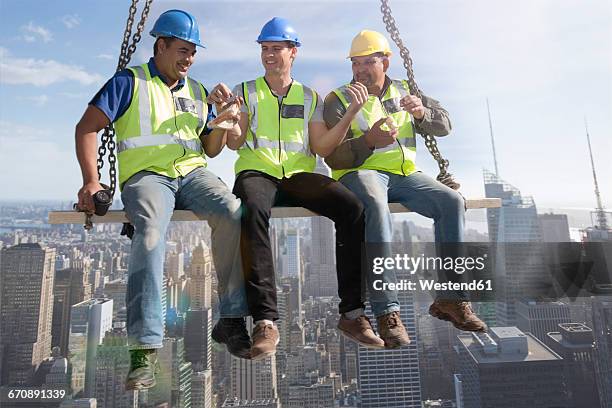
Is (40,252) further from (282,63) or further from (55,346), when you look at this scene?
(282,63)

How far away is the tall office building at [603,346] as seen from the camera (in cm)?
2872

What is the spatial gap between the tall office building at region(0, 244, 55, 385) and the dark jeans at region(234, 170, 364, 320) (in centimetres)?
2615

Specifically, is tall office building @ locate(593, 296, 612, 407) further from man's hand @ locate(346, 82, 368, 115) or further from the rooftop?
man's hand @ locate(346, 82, 368, 115)

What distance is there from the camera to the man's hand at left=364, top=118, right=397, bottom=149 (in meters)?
2.91

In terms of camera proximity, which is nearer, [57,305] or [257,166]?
[257,166]

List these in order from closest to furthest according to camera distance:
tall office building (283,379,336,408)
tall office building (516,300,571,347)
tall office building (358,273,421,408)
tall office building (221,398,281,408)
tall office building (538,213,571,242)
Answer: tall office building (221,398,281,408), tall office building (283,379,336,408), tall office building (358,273,421,408), tall office building (516,300,571,347), tall office building (538,213,571,242)

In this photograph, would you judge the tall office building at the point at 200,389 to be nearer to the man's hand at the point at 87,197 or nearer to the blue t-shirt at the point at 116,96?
the man's hand at the point at 87,197

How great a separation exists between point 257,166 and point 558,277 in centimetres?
364

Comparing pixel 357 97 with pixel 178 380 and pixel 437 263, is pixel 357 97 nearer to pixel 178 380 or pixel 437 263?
pixel 437 263

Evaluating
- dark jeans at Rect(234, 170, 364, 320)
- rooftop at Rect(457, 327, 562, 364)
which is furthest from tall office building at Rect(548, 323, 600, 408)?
dark jeans at Rect(234, 170, 364, 320)

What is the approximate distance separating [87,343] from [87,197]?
26.3 m

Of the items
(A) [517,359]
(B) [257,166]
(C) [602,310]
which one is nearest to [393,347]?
(B) [257,166]

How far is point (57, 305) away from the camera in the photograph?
101ft

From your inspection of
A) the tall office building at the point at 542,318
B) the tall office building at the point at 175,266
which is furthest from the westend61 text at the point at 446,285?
the tall office building at the point at 175,266
